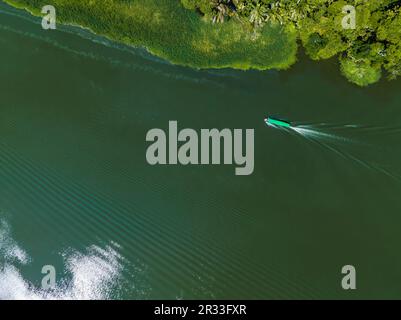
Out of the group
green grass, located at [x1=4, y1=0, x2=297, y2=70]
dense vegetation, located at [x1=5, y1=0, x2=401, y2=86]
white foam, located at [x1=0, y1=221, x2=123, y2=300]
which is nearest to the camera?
dense vegetation, located at [x1=5, y1=0, x2=401, y2=86]

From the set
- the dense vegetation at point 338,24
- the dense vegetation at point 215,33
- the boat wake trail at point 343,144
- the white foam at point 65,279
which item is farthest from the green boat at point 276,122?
the white foam at point 65,279

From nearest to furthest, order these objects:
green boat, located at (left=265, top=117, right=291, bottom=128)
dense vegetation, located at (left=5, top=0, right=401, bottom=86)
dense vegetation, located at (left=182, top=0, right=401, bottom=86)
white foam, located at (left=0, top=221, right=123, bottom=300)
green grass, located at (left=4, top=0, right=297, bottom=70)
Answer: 1. dense vegetation, located at (left=182, top=0, right=401, bottom=86)
2. dense vegetation, located at (left=5, top=0, right=401, bottom=86)
3. green boat, located at (left=265, top=117, right=291, bottom=128)
4. white foam, located at (left=0, top=221, right=123, bottom=300)
5. green grass, located at (left=4, top=0, right=297, bottom=70)

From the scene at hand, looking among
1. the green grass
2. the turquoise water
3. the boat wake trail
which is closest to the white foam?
the turquoise water

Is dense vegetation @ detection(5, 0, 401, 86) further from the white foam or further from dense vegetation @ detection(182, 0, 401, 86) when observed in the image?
the white foam

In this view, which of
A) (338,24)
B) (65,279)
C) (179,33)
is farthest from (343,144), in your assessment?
(65,279)

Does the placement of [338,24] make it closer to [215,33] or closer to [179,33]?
[215,33]

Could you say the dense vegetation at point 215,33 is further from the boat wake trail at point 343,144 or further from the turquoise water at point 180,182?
the boat wake trail at point 343,144
